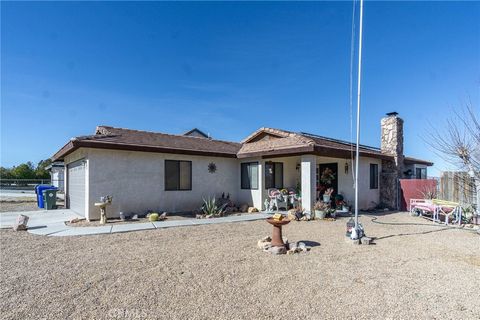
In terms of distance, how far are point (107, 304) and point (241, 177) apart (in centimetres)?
1086

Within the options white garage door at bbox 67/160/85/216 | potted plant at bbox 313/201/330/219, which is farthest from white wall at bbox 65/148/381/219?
potted plant at bbox 313/201/330/219

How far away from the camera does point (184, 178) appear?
12.3 m

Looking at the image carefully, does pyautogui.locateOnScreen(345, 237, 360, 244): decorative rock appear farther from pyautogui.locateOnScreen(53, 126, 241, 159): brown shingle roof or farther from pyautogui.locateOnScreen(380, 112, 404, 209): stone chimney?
pyautogui.locateOnScreen(380, 112, 404, 209): stone chimney

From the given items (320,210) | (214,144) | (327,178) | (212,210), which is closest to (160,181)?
(212,210)

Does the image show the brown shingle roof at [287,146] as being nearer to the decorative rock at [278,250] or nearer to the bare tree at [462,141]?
the bare tree at [462,141]

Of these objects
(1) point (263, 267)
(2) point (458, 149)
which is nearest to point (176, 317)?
(1) point (263, 267)

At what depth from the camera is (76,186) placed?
12688 millimetres

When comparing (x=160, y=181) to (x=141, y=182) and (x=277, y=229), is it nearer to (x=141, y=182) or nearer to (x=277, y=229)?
(x=141, y=182)

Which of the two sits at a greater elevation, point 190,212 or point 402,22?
point 402,22

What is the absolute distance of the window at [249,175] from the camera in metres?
13.2

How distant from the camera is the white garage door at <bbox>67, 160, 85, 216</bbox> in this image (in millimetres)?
11250

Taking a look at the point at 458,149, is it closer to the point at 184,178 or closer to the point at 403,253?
the point at 403,253

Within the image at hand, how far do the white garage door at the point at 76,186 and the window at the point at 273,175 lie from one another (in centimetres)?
798

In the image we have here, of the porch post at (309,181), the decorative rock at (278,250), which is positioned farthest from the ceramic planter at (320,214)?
the decorative rock at (278,250)
